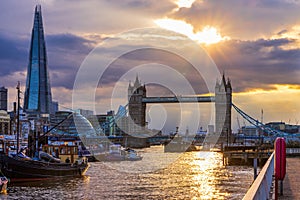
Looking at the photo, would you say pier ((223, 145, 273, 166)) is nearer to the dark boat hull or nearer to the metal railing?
the dark boat hull

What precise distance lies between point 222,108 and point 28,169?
148 m

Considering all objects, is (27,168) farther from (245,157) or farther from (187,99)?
(187,99)

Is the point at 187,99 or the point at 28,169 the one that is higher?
the point at 187,99

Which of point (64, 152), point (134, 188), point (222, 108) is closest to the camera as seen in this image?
point (134, 188)

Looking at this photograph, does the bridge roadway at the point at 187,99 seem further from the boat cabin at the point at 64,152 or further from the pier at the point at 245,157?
the boat cabin at the point at 64,152

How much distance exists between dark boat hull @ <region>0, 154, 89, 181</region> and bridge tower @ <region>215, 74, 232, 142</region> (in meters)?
139

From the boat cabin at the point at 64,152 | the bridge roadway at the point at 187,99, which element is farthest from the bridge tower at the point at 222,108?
the boat cabin at the point at 64,152

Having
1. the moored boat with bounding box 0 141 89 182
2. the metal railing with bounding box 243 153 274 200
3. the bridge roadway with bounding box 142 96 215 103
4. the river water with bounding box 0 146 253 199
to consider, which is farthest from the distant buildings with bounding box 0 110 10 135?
the metal railing with bounding box 243 153 274 200

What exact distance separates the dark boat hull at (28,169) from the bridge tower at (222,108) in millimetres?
139259

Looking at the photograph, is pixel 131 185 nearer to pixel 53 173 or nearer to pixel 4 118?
pixel 53 173

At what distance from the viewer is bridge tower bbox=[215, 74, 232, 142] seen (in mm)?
187250

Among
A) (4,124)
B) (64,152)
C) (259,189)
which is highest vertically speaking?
(4,124)

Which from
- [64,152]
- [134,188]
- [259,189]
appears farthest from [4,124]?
[259,189]

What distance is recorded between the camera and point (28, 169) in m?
47.8
